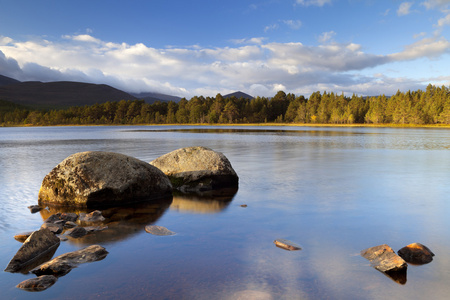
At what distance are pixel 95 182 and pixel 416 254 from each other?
36.4 ft

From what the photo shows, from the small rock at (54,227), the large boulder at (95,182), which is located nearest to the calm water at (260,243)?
the small rock at (54,227)

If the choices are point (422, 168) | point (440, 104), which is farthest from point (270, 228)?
point (440, 104)

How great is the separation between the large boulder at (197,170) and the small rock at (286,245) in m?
7.76

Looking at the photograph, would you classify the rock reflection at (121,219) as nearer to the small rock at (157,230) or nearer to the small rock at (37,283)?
the small rock at (157,230)

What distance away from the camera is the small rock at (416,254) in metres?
7.12

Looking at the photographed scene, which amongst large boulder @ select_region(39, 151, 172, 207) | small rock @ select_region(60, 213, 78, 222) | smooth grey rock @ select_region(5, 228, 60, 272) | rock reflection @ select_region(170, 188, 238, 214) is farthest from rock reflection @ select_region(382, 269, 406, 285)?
large boulder @ select_region(39, 151, 172, 207)

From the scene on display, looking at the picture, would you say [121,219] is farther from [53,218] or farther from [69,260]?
[69,260]

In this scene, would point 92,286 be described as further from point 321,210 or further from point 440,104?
point 440,104

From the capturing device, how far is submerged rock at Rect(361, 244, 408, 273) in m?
6.66

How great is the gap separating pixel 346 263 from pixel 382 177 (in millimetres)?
13564

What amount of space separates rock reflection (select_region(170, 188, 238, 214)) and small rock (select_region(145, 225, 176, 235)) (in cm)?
224

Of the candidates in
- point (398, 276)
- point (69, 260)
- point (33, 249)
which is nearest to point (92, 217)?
point (33, 249)

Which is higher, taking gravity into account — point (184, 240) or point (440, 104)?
point (440, 104)

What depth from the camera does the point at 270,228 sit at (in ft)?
31.3
